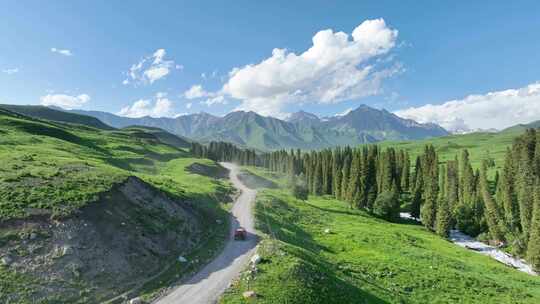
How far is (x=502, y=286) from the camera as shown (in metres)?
39.3

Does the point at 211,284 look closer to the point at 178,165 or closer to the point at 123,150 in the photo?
the point at 178,165

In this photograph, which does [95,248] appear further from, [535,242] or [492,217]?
[492,217]

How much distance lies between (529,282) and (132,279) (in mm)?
54761

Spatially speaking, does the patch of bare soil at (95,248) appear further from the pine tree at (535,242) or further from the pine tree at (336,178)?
the pine tree at (336,178)

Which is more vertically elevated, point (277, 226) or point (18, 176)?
point (18, 176)

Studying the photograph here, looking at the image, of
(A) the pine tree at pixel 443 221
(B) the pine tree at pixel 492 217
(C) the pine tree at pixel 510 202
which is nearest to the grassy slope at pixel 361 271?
(A) the pine tree at pixel 443 221

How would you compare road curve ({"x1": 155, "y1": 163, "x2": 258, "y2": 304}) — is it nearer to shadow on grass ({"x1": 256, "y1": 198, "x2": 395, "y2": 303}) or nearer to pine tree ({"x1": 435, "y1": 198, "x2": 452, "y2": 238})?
shadow on grass ({"x1": 256, "y1": 198, "x2": 395, "y2": 303})

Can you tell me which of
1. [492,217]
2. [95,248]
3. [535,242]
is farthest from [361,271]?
[492,217]

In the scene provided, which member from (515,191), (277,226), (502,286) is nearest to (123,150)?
(277,226)

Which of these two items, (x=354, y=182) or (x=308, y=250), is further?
(x=354, y=182)

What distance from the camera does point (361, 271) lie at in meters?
37.9

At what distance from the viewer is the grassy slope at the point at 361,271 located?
2553cm

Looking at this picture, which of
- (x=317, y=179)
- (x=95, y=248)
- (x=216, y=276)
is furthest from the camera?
(x=317, y=179)

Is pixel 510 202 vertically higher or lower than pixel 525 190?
lower
